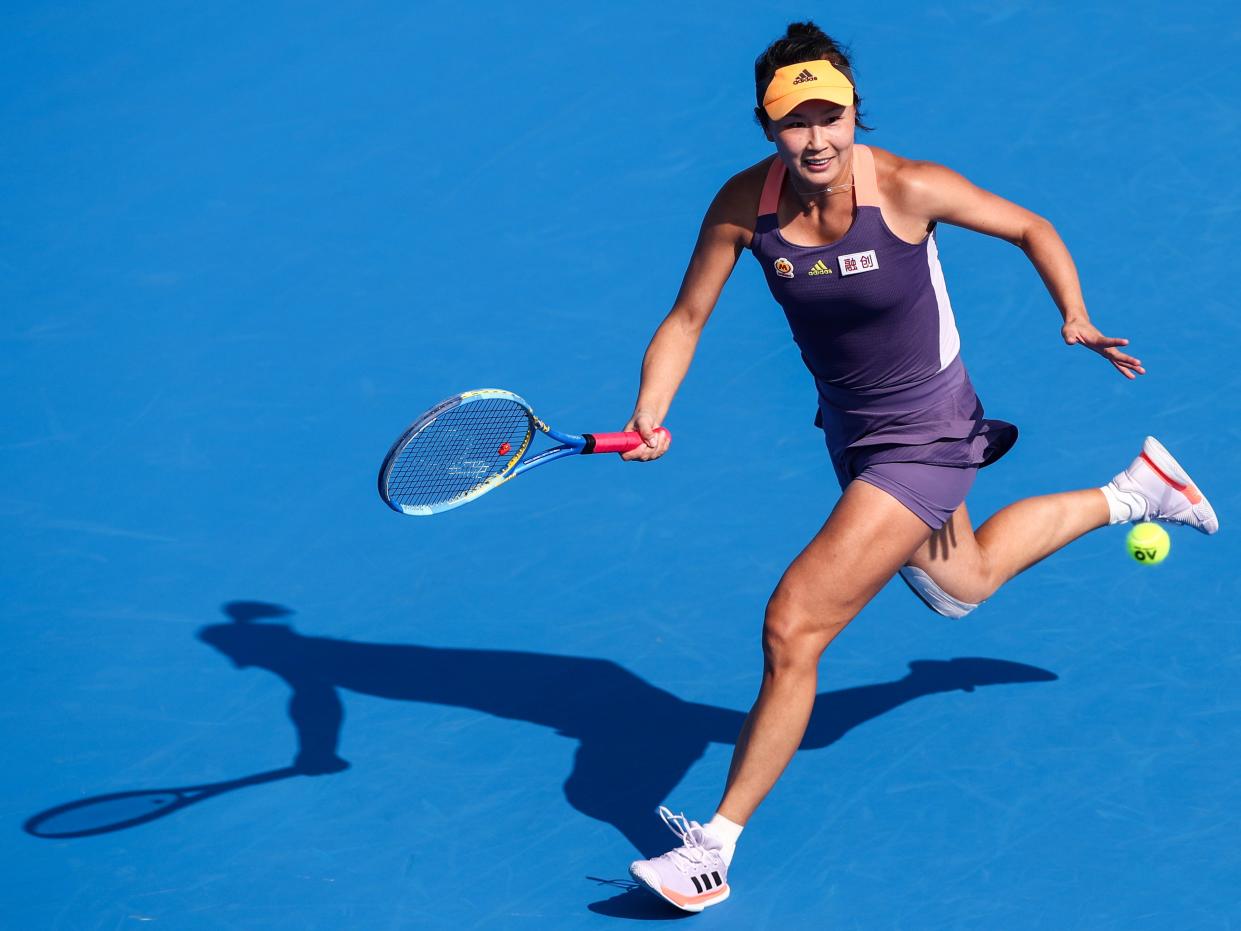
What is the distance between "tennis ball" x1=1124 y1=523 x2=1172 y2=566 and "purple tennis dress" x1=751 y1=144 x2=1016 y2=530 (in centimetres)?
69

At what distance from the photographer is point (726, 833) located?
4516mm

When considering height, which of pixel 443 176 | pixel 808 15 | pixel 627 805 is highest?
pixel 808 15

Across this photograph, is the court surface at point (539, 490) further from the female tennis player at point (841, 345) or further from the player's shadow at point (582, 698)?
the female tennis player at point (841, 345)

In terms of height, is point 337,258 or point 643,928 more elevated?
point 337,258

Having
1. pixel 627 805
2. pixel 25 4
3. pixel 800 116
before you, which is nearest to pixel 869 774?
pixel 627 805

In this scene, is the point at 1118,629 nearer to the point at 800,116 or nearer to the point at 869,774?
the point at 869,774

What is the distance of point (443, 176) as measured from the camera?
330 inches

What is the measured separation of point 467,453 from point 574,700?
1.06m

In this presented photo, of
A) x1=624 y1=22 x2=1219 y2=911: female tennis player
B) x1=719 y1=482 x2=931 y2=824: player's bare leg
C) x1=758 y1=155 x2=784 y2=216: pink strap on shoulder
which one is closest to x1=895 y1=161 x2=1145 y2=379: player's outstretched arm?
x1=624 y1=22 x2=1219 y2=911: female tennis player

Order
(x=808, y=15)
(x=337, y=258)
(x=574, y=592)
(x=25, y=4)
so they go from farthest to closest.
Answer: (x=25, y=4) < (x=808, y=15) < (x=337, y=258) < (x=574, y=592)

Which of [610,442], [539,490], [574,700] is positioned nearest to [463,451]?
[610,442]

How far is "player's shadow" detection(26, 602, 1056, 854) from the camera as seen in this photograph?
16.9ft

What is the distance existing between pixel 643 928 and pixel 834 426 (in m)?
1.50

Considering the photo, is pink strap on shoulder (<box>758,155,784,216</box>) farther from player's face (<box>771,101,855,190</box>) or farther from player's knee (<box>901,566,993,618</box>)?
player's knee (<box>901,566,993,618</box>)
